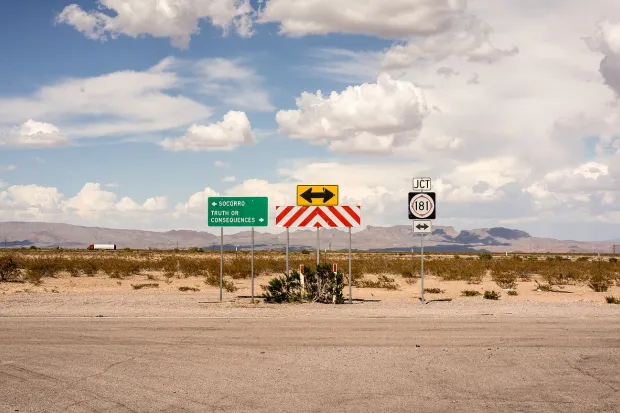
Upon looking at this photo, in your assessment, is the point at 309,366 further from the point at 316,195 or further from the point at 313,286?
the point at 316,195

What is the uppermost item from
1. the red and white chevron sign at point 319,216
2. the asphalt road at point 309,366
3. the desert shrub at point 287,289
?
the red and white chevron sign at point 319,216

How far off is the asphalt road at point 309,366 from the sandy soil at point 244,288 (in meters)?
12.9

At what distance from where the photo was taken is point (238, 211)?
891 inches

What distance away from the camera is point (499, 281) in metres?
36.0

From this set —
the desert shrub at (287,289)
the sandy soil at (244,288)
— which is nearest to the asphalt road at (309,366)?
the desert shrub at (287,289)

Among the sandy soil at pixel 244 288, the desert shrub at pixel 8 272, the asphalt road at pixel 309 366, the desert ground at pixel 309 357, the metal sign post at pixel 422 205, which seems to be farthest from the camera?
the desert shrub at pixel 8 272

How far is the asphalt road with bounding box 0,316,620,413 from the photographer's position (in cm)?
831

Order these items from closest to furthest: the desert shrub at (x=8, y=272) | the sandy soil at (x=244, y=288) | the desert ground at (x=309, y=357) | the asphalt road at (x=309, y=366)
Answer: the asphalt road at (x=309, y=366) < the desert ground at (x=309, y=357) < the sandy soil at (x=244, y=288) < the desert shrub at (x=8, y=272)

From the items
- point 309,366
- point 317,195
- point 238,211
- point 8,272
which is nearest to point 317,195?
point 317,195

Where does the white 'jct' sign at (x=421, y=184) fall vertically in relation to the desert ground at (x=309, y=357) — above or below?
above

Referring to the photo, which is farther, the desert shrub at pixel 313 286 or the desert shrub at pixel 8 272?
the desert shrub at pixel 8 272

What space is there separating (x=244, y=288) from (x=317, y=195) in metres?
12.1

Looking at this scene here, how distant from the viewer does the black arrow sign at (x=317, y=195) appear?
863 inches

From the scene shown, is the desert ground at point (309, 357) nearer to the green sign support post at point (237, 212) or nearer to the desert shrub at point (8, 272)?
the green sign support post at point (237, 212)
